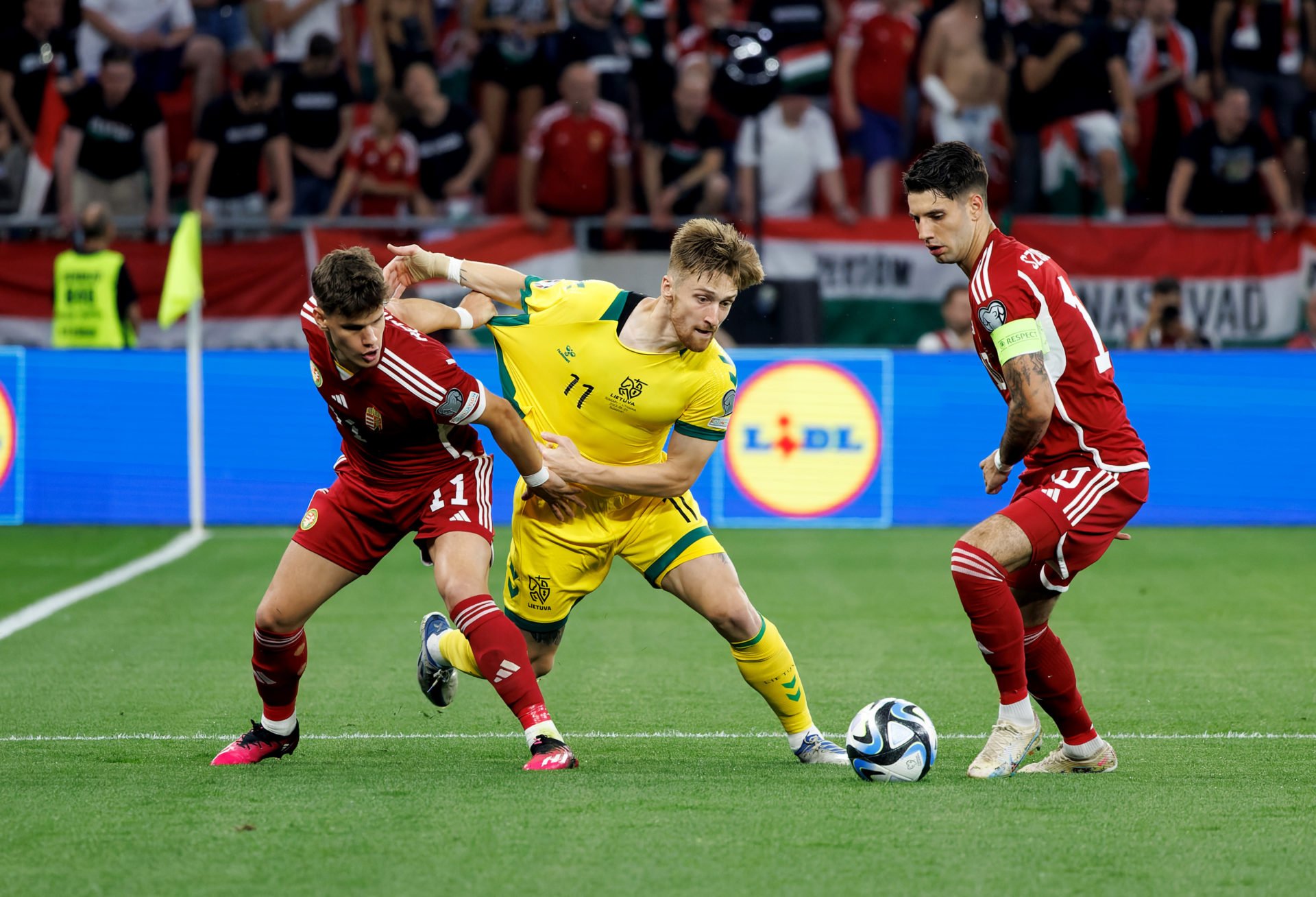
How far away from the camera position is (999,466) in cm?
529

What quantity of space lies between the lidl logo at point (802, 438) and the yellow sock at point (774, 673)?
6.54m

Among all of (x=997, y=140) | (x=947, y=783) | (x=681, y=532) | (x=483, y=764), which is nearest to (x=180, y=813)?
(x=483, y=764)

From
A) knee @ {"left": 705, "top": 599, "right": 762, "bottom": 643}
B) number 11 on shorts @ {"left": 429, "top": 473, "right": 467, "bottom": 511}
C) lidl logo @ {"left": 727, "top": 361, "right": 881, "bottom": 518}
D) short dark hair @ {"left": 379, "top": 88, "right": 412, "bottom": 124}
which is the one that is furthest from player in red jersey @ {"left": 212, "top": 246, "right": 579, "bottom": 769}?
short dark hair @ {"left": 379, "top": 88, "right": 412, "bottom": 124}

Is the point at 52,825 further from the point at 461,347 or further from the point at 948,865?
the point at 461,347

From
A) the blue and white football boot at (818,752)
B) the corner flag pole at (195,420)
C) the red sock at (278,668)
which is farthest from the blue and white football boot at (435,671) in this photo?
the corner flag pole at (195,420)

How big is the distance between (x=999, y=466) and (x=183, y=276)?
26.6 ft

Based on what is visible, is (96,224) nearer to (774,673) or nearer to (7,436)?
(7,436)

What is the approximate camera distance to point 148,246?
544 inches

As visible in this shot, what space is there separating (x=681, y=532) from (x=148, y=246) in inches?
374

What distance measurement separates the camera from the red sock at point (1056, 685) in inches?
212

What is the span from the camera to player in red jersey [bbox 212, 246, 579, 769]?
520 cm

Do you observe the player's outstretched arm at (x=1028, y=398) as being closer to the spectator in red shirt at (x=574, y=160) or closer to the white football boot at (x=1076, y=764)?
the white football boot at (x=1076, y=764)

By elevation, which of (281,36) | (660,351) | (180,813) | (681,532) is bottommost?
(180,813)

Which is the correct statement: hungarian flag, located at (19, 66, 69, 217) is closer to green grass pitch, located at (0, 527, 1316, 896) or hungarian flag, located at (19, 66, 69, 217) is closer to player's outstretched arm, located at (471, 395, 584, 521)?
green grass pitch, located at (0, 527, 1316, 896)
